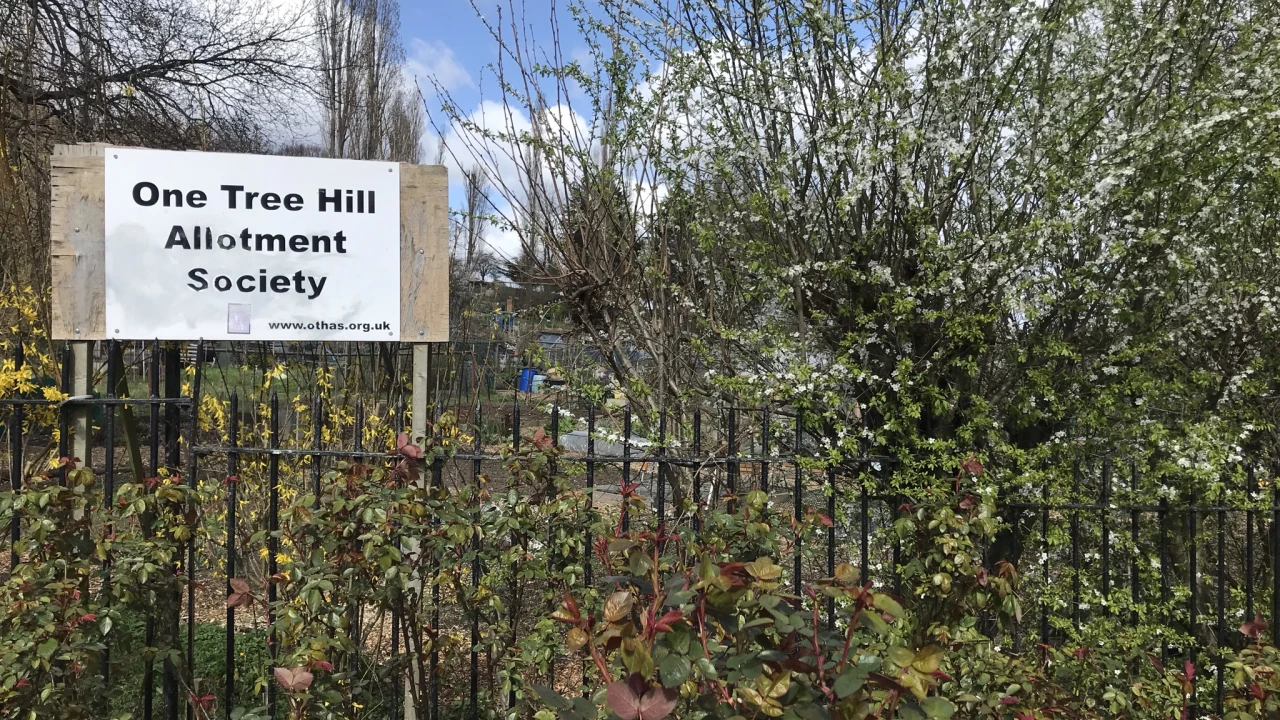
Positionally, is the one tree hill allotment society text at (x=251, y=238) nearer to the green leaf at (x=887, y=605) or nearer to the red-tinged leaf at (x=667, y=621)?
the red-tinged leaf at (x=667, y=621)

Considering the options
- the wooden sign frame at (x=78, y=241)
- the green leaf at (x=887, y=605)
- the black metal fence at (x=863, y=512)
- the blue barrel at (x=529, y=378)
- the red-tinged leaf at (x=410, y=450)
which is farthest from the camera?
the blue barrel at (x=529, y=378)

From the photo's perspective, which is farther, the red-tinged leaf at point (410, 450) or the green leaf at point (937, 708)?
the red-tinged leaf at point (410, 450)

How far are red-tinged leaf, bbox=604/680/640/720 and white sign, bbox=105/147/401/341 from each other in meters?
1.56

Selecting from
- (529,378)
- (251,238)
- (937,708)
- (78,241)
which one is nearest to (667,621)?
(937,708)

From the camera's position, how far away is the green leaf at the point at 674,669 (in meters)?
1.12

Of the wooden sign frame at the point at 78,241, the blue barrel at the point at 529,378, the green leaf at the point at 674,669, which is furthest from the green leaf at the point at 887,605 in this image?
the blue barrel at the point at 529,378

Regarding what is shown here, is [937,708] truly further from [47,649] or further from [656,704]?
[47,649]

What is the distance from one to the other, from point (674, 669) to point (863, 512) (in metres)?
1.47

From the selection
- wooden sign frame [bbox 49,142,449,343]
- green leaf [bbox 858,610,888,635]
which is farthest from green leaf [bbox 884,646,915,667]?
wooden sign frame [bbox 49,142,449,343]

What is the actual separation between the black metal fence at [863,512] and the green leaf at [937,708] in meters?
0.87

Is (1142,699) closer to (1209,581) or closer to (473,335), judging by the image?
(1209,581)

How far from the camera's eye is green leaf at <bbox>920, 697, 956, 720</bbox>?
124 cm

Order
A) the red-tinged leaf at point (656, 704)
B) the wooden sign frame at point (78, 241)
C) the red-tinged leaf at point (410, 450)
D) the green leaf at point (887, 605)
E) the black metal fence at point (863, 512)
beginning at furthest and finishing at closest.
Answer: the black metal fence at point (863, 512) < the wooden sign frame at point (78, 241) < the red-tinged leaf at point (410, 450) < the green leaf at point (887, 605) < the red-tinged leaf at point (656, 704)

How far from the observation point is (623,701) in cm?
111
